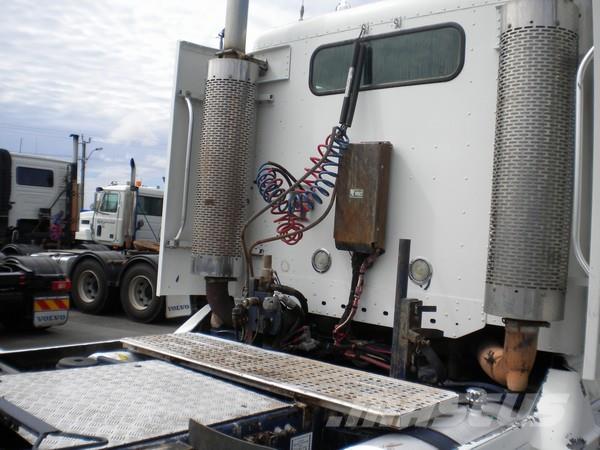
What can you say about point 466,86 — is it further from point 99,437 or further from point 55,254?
point 55,254

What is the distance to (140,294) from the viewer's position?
11.2 metres

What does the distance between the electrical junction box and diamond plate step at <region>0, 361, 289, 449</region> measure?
→ 1172 millimetres

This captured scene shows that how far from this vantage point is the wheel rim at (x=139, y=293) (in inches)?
437

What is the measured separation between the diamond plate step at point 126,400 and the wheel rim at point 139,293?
828 centimetres

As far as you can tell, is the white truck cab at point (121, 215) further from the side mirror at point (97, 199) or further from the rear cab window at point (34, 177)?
the rear cab window at point (34, 177)

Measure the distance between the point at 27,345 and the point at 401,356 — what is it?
7197 mm


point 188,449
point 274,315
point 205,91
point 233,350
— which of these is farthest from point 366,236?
point 188,449

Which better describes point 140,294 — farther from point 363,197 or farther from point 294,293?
point 363,197

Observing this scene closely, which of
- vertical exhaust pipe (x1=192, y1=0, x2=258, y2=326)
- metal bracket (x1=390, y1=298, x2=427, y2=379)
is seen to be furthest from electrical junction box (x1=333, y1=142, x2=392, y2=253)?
vertical exhaust pipe (x1=192, y1=0, x2=258, y2=326)

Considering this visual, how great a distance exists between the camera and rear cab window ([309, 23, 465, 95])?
134 inches

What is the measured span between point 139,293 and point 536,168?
943 cm

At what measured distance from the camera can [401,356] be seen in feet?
9.87

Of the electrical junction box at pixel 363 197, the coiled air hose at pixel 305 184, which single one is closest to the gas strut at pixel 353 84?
the coiled air hose at pixel 305 184

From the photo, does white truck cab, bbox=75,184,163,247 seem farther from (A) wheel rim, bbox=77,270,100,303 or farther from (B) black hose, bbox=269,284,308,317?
(B) black hose, bbox=269,284,308,317
